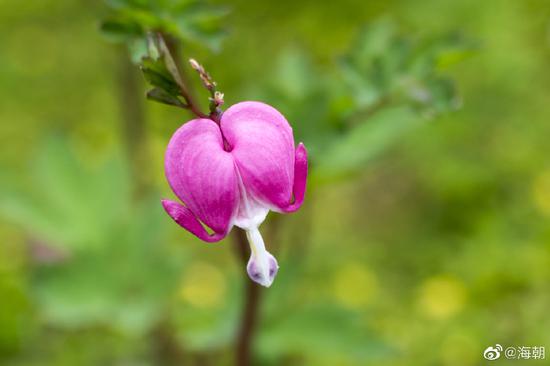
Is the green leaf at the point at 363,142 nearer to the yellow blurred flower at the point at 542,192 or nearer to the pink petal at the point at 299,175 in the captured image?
the pink petal at the point at 299,175

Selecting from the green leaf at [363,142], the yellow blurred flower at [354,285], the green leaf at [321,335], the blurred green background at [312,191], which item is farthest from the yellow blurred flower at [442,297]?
the green leaf at [363,142]

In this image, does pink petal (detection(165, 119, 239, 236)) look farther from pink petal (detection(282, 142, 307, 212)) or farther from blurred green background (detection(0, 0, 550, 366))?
blurred green background (detection(0, 0, 550, 366))

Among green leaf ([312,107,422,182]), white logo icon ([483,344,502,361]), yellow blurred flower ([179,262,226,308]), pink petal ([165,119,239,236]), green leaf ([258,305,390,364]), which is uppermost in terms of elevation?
yellow blurred flower ([179,262,226,308])

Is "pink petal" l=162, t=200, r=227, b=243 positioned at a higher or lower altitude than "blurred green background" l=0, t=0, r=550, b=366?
lower

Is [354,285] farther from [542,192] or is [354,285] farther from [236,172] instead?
[236,172]

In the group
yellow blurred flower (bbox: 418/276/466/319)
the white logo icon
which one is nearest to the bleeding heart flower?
the white logo icon

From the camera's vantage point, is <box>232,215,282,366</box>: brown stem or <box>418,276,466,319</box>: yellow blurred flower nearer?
<box>232,215,282,366</box>: brown stem

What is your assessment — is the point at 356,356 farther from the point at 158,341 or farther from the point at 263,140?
the point at 263,140

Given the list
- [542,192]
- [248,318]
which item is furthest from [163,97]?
[542,192]
